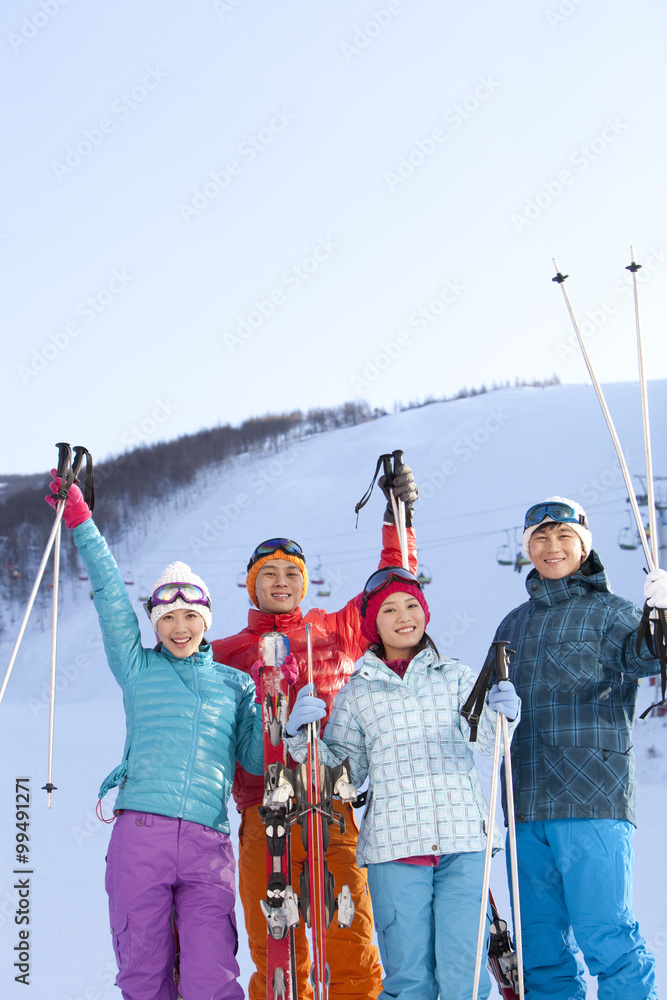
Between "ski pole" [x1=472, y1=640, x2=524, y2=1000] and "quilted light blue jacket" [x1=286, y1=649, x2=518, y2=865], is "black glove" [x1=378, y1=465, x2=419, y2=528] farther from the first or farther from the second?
"ski pole" [x1=472, y1=640, x2=524, y2=1000]

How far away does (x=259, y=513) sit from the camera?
33.4 meters

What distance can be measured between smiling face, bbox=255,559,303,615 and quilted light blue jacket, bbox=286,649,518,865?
655 millimetres

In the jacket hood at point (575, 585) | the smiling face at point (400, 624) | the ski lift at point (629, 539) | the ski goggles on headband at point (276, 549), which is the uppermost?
the ski lift at point (629, 539)

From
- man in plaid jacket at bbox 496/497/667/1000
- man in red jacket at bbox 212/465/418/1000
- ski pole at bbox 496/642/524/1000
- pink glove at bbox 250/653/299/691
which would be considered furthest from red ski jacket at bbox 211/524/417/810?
ski pole at bbox 496/642/524/1000

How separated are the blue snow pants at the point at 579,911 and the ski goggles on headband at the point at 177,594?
1.49 metres

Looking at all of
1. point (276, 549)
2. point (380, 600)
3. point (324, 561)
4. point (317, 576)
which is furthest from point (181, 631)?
point (324, 561)

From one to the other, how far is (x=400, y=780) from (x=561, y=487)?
2579cm

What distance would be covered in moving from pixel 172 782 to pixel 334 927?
81 cm

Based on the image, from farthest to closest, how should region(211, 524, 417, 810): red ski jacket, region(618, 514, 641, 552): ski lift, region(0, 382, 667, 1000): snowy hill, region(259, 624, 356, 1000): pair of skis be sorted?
region(618, 514, 641, 552): ski lift
region(0, 382, 667, 1000): snowy hill
region(211, 524, 417, 810): red ski jacket
region(259, 624, 356, 1000): pair of skis

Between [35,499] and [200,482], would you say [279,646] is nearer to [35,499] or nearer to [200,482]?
[200,482]

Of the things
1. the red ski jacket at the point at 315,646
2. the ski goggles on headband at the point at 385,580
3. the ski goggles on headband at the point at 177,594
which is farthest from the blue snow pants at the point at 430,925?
the ski goggles on headband at the point at 177,594

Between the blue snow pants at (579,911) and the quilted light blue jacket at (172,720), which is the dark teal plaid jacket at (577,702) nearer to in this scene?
the blue snow pants at (579,911)

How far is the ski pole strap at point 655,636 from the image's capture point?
273 cm

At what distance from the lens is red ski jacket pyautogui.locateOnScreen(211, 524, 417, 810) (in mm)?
3340
